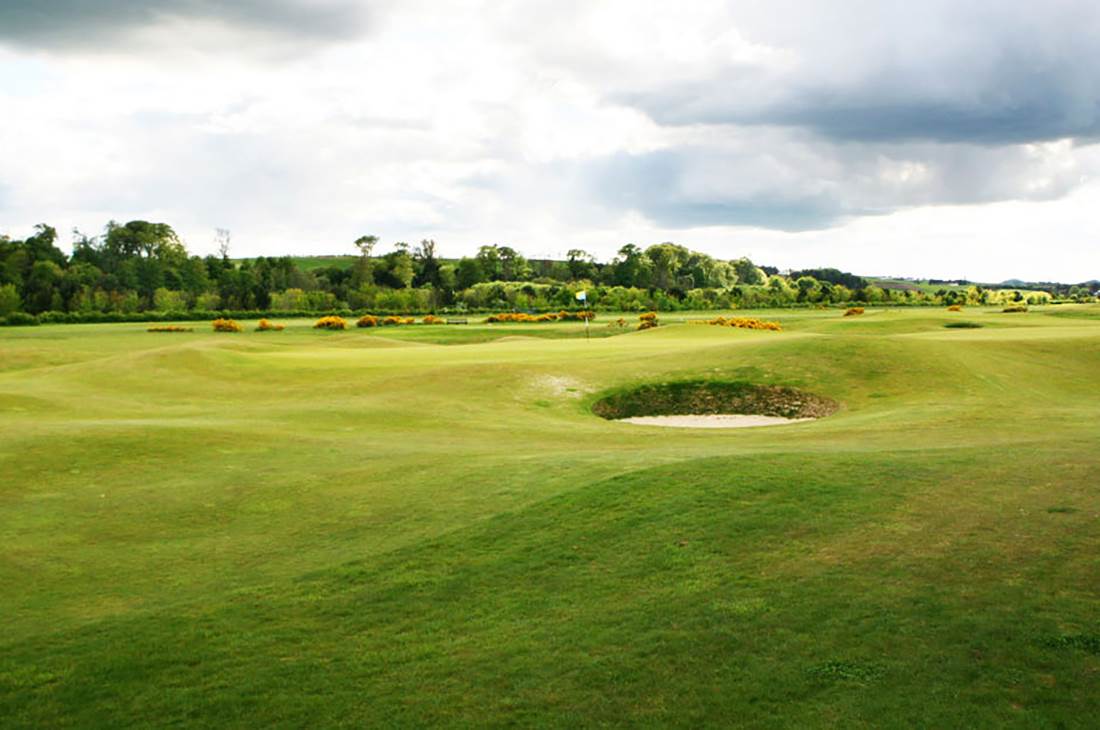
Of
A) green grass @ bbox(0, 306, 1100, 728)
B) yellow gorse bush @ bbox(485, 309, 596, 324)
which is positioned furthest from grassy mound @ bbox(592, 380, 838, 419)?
yellow gorse bush @ bbox(485, 309, 596, 324)

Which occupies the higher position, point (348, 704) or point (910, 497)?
point (910, 497)

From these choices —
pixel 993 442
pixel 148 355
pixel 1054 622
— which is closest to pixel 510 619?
pixel 1054 622

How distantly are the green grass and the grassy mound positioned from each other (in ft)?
28.1

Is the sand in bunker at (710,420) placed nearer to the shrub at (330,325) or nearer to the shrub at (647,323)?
the shrub at (647,323)

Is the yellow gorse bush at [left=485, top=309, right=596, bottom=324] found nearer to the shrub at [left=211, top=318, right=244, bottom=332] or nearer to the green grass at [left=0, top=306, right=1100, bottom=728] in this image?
the shrub at [left=211, top=318, right=244, bottom=332]

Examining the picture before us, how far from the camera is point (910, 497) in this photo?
13.8m

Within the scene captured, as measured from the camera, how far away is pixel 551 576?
1163 centimetres

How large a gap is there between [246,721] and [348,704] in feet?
3.25

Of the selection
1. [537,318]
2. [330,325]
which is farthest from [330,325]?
[537,318]

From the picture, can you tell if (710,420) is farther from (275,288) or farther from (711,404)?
(275,288)

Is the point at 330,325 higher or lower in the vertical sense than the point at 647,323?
lower

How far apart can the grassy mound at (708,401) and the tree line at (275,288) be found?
8332cm

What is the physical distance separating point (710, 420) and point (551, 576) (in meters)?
21.5

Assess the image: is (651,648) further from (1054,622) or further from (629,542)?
(1054,622)
